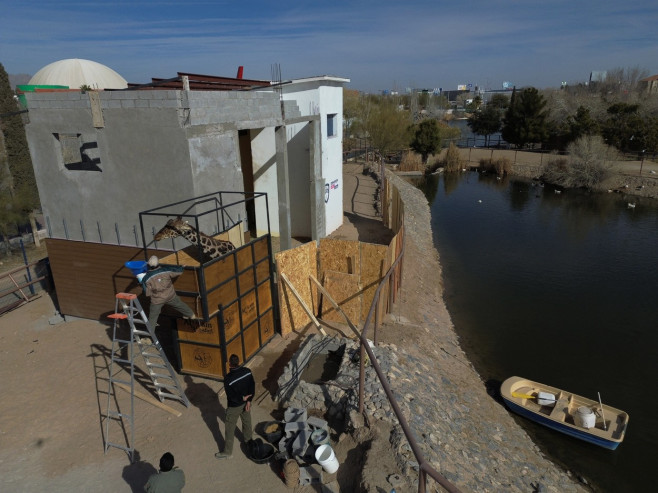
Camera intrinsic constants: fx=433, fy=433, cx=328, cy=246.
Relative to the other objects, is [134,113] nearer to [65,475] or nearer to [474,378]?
[65,475]

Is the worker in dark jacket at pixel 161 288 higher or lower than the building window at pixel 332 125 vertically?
lower

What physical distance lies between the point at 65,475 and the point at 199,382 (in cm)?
301

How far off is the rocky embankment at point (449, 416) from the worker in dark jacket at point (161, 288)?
4281mm

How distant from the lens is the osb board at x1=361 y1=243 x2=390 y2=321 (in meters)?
12.6

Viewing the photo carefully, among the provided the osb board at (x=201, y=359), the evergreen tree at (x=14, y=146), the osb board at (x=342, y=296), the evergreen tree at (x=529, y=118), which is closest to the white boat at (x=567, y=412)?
the osb board at (x=342, y=296)

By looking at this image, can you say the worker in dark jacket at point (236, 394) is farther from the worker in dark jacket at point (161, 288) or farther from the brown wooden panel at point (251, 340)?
A: the brown wooden panel at point (251, 340)

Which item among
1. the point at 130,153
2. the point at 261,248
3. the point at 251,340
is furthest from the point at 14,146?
the point at 251,340

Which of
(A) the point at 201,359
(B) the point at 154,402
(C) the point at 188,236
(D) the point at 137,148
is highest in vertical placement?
(D) the point at 137,148

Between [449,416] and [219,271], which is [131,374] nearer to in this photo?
[219,271]

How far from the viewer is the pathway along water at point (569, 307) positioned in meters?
12.2

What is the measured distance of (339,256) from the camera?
13062mm

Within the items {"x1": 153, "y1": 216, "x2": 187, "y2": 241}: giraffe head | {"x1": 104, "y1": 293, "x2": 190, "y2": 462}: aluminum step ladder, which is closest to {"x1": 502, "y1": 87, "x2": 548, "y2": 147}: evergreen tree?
{"x1": 153, "y1": 216, "x2": 187, "y2": 241}: giraffe head

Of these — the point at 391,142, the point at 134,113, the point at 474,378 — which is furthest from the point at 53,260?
the point at 391,142

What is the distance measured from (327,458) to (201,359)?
13.4 ft
